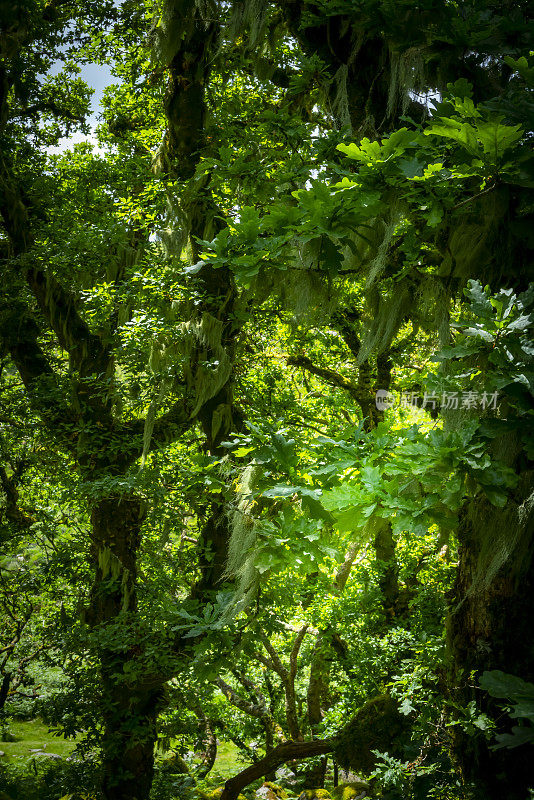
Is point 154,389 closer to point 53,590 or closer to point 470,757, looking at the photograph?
point 53,590

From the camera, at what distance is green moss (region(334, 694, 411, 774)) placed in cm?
536

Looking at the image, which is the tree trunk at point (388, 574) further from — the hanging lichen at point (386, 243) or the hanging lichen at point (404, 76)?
the hanging lichen at point (404, 76)

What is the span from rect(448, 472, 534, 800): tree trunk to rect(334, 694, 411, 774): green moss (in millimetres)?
3437

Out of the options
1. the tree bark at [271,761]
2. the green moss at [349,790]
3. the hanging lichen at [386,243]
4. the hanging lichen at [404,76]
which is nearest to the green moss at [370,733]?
the tree bark at [271,761]

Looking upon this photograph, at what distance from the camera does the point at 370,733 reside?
18.1ft

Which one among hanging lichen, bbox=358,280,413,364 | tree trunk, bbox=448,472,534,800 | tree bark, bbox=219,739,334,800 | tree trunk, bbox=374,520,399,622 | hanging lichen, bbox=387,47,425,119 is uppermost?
hanging lichen, bbox=387,47,425,119

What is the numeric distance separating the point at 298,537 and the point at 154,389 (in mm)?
3201

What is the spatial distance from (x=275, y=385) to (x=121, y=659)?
337cm

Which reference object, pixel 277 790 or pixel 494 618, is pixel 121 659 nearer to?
pixel 494 618

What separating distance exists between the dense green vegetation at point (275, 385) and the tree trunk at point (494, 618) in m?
0.01

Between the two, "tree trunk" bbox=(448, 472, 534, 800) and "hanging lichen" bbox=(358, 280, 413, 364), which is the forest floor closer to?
"tree trunk" bbox=(448, 472, 534, 800)

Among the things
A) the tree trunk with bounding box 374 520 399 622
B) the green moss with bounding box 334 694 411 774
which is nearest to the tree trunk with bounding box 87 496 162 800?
the green moss with bounding box 334 694 411 774

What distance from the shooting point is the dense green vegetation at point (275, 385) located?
1.93m

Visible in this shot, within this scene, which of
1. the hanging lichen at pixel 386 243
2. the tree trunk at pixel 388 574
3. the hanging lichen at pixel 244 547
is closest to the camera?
the hanging lichen at pixel 386 243
